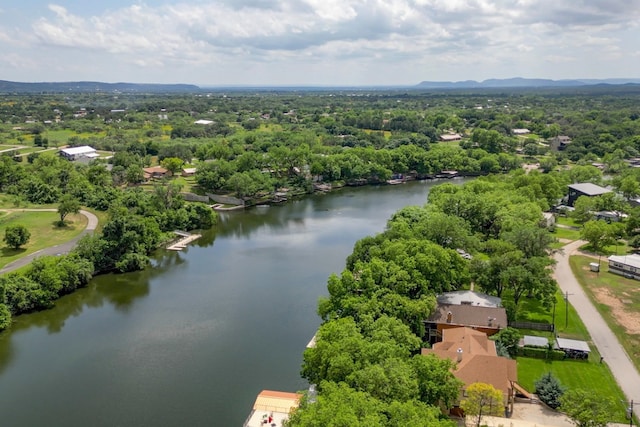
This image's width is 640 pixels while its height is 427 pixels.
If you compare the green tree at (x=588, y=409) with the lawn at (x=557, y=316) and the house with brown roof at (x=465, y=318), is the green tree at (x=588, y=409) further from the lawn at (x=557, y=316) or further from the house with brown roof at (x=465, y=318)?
the lawn at (x=557, y=316)

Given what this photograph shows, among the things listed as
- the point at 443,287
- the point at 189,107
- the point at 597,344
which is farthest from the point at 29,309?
the point at 189,107

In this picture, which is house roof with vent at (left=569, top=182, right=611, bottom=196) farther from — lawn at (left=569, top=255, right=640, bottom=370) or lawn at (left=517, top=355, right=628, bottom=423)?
lawn at (left=517, top=355, right=628, bottom=423)

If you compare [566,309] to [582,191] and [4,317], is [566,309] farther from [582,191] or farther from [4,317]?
[4,317]

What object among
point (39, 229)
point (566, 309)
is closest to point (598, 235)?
point (566, 309)

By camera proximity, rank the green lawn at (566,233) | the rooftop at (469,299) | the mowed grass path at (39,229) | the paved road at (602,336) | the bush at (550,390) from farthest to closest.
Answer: the green lawn at (566,233), the mowed grass path at (39,229), the rooftop at (469,299), the paved road at (602,336), the bush at (550,390)

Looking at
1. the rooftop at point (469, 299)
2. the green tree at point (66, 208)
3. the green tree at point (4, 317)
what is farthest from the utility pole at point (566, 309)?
the green tree at point (66, 208)

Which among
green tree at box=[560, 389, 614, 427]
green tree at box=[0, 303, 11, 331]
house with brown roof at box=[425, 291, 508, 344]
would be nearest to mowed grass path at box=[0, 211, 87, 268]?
green tree at box=[0, 303, 11, 331]
